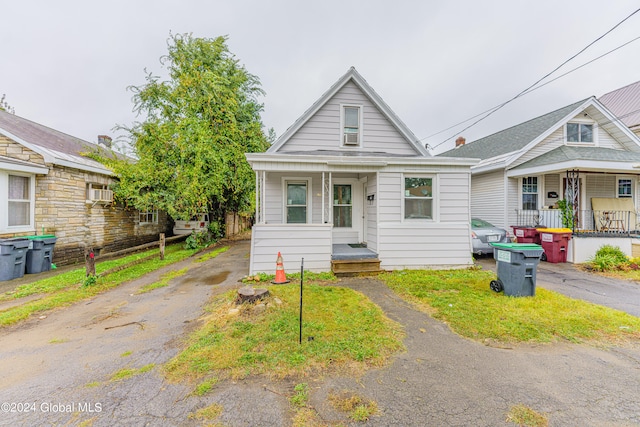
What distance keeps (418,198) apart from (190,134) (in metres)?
9.85

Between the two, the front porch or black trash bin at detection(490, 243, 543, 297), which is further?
the front porch

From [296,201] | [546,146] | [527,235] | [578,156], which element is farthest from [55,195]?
[546,146]

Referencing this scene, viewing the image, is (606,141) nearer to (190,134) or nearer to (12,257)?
(190,134)

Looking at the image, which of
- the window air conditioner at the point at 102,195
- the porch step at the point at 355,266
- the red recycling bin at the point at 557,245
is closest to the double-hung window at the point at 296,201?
the porch step at the point at 355,266

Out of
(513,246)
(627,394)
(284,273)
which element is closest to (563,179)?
(513,246)

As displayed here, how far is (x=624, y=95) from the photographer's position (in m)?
17.6

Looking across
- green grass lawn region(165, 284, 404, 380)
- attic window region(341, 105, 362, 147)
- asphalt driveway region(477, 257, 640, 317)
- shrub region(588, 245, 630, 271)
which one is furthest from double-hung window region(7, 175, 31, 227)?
shrub region(588, 245, 630, 271)

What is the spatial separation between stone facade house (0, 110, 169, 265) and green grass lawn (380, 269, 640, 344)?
452 inches

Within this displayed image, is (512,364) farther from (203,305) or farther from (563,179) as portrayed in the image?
(563,179)

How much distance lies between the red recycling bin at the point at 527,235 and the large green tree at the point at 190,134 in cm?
1255

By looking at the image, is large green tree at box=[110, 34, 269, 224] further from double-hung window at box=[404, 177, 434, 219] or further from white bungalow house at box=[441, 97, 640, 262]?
white bungalow house at box=[441, 97, 640, 262]

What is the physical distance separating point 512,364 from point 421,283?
11.0 ft

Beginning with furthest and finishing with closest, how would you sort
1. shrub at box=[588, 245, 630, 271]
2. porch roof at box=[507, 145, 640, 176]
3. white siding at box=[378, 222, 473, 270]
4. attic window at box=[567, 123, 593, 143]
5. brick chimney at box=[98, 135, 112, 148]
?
1. brick chimney at box=[98, 135, 112, 148]
2. attic window at box=[567, 123, 593, 143]
3. porch roof at box=[507, 145, 640, 176]
4. shrub at box=[588, 245, 630, 271]
5. white siding at box=[378, 222, 473, 270]

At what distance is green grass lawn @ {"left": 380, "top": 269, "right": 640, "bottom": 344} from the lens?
370 centimetres
